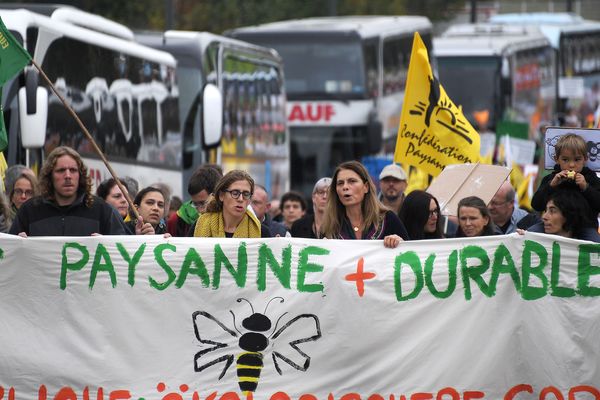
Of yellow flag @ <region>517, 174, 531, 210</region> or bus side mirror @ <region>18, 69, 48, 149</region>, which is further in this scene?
yellow flag @ <region>517, 174, 531, 210</region>

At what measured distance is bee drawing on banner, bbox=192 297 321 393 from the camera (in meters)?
8.04

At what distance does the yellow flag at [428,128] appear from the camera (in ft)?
40.2

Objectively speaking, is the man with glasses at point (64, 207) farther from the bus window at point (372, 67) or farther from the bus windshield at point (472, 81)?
the bus windshield at point (472, 81)

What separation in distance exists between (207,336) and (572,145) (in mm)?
2367

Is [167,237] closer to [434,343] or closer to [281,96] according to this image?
[434,343]

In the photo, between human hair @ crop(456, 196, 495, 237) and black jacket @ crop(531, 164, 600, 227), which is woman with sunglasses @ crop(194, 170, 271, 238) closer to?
black jacket @ crop(531, 164, 600, 227)

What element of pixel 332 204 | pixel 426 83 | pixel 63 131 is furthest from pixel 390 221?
pixel 63 131

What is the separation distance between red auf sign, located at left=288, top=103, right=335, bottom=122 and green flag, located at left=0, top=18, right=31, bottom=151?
14.9 m

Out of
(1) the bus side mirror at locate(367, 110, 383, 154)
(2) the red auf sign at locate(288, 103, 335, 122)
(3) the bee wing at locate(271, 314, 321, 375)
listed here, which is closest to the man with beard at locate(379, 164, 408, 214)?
(3) the bee wing at locate(271, 314, 321, 375)

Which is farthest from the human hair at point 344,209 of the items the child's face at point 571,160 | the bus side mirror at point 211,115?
the bus side mirror at point 211,115

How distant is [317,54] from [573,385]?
1706 centimetres

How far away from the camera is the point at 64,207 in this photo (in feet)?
28.4

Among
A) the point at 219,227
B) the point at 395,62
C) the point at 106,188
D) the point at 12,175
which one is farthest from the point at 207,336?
the point at 395,62

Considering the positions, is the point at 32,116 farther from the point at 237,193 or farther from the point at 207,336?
the point at 207,336
